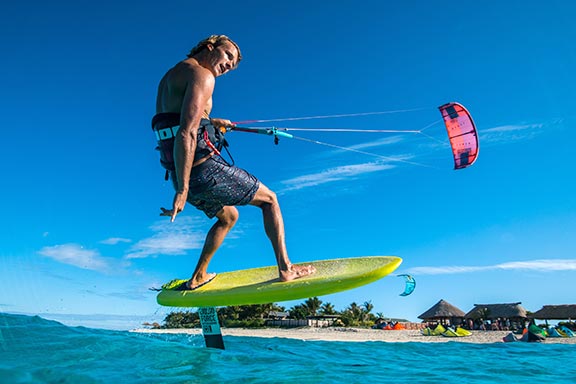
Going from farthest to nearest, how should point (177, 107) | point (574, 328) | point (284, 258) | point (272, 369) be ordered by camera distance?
point (574, 328) < point (272, 369) < point (284, 258) < point (177, 107)

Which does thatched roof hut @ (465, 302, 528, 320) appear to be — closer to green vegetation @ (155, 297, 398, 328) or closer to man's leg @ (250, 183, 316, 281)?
green vegetation @ (155, 297, 398, 328)

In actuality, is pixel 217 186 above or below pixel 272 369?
above

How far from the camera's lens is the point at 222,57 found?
13.6ft

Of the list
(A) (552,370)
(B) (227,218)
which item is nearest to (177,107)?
(B) (227,218)

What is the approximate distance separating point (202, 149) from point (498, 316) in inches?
1801

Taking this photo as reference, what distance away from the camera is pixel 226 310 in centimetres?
4819

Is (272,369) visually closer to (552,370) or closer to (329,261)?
(329,261)

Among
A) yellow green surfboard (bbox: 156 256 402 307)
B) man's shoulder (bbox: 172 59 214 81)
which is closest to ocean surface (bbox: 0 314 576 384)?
yellow green surfboard (bbox: 156 256 402 307)

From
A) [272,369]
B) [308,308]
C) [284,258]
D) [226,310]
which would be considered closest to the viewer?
[284,258]

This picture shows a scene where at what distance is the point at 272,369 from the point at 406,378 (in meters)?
1.70

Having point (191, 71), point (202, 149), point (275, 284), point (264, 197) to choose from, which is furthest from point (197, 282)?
point (191, 71)

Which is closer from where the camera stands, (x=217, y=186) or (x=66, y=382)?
(x=66, y=382)

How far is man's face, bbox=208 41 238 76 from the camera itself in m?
4.13

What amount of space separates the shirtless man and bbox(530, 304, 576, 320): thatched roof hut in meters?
44.8
